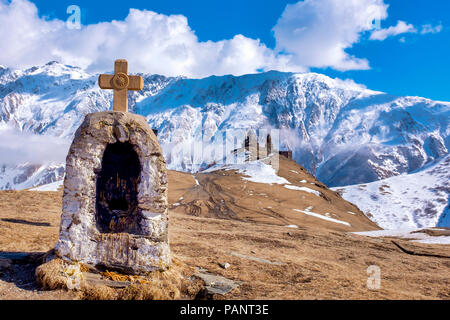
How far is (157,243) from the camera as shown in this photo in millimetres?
7992

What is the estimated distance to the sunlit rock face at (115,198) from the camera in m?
7.73

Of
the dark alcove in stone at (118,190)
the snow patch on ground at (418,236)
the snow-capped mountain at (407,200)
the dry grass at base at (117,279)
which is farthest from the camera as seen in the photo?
the snow-capped mountain at (407,200)

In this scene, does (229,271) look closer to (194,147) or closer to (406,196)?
(406,196)

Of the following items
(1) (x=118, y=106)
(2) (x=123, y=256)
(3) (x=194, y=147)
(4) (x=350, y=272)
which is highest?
(3) (x=194, y=147)

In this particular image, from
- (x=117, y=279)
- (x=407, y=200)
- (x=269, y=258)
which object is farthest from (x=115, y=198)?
(x=407, y=200)

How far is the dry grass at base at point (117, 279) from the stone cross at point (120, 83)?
13.5ft

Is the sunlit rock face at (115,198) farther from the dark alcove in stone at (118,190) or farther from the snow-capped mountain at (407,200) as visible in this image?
the snow-capped mountain at (407,200)

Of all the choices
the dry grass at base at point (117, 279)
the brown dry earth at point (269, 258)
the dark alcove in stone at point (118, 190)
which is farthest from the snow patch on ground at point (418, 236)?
the dark alcove in stone at point (118, 190)

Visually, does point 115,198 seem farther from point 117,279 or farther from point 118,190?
point 117,279

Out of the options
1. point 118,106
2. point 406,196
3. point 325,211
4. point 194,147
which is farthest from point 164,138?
point 118,106

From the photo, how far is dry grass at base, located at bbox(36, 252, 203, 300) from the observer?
6.85m

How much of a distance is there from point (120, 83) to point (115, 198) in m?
3.06
